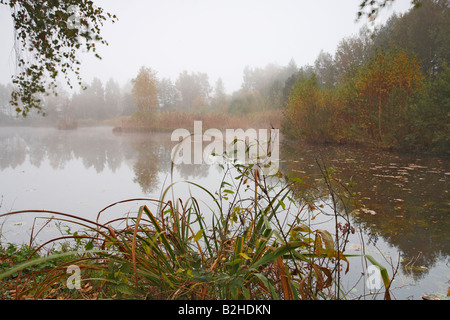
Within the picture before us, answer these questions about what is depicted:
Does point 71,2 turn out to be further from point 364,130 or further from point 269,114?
point 269,114

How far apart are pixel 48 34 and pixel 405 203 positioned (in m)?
5.69

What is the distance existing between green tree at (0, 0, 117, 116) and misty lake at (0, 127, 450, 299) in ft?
6.24

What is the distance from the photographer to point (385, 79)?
10.1 metres

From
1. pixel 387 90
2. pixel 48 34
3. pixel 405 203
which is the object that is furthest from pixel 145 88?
pixel 405 203

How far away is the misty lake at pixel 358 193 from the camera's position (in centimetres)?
267

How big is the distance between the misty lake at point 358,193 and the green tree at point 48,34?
190 cm

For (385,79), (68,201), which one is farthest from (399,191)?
(385,79)

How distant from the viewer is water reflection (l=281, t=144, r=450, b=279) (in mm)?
2922

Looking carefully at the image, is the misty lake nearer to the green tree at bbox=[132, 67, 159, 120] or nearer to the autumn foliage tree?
the autumn foliage tree

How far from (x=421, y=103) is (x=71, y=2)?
9152mm

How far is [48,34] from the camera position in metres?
3.87

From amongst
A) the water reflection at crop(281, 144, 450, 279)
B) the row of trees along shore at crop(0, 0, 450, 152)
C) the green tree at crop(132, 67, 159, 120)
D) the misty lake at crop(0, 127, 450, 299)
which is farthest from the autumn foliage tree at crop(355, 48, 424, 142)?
the green tree at crop(132, 67, 159, 120)

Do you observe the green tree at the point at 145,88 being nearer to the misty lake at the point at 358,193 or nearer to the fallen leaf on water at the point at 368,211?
the misty lake at the point at 358,193

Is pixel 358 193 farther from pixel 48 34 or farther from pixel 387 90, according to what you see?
pixel 387 90
